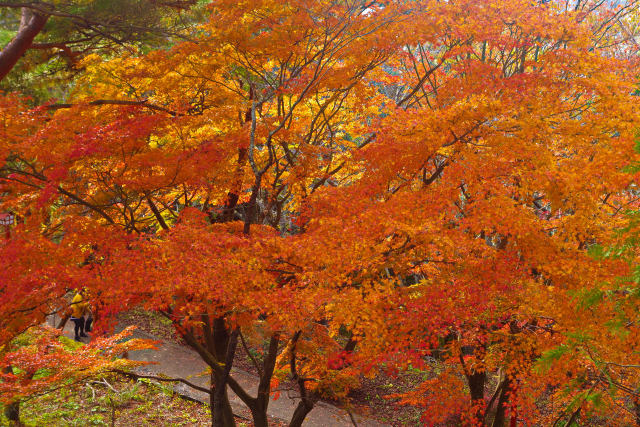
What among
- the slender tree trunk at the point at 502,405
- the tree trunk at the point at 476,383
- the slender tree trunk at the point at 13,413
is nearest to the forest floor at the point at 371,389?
the slender tree trunk at the point at 502,405

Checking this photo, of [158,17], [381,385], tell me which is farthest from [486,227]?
[381,385]

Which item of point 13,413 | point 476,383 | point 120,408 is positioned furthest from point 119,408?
point 476,383

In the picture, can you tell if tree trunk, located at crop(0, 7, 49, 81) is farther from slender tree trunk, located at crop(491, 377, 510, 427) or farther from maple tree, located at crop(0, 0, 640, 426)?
slender tree trunk, located at crop(491, 377, 510, 427)

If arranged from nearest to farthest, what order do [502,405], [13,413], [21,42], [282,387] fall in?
[21,42] → [13,413] → [502,405] → [282,387]

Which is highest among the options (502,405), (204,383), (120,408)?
(502,405)

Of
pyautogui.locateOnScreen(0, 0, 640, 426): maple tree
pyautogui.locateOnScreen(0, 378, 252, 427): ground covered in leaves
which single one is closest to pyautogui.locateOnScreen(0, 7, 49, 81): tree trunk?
pyautogui.locateOnScreen(0, 0, 640, 426): maple tree

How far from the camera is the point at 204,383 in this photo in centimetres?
1298

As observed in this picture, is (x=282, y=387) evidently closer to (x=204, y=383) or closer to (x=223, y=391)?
(x=204, y=383)

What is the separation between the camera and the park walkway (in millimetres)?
12531

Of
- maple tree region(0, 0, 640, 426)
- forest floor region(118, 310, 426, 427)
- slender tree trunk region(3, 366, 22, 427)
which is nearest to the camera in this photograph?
maple tree region(0, 0, 640, 426)

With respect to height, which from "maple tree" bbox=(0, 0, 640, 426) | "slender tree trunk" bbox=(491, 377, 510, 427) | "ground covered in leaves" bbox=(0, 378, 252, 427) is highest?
"maple tree" bbox=(0, 0, 640, 426)

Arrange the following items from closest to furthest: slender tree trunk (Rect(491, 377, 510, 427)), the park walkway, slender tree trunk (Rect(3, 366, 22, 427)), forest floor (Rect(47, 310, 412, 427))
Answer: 1. slender tree trunk (Rect(3, 366, 22, 427))
2. slender tree trunk (Rect(491, 377, 510, 427))
3. the park walkway
4. forest floor (Rect(47, 310, 412, 427))

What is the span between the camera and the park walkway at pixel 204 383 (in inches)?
493

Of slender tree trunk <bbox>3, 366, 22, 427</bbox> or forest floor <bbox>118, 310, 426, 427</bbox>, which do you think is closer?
slender tree trunk <bbox>3, 366, 22, 427</bbox>
